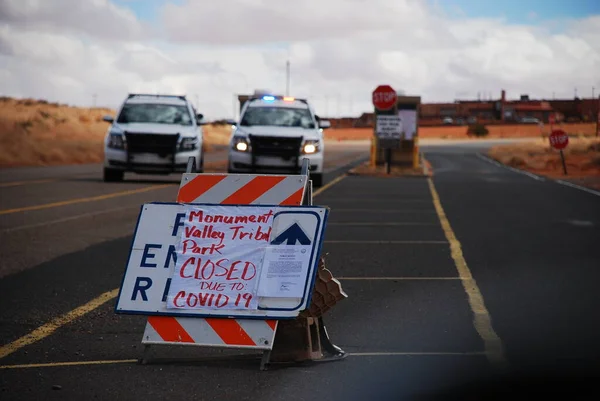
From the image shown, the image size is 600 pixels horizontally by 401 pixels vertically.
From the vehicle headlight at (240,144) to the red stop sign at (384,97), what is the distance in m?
9.23

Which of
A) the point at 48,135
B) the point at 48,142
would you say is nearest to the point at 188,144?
the point at 48,142

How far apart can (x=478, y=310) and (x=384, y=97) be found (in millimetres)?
27384

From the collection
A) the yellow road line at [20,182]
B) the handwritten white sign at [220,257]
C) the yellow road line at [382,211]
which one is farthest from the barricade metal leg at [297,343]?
the yellow road line at [20,182]

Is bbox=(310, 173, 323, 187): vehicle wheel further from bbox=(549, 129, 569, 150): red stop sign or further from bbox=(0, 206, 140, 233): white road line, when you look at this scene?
bbox=(549, 129, 569, 150): red stop sign

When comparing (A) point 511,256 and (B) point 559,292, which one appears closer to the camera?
(B) point 559,292

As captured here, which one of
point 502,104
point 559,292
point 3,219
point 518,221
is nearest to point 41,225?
point 3,219

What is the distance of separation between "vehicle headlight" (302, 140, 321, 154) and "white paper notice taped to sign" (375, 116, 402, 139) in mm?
8339

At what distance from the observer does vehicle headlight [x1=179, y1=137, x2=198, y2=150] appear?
94.2ft

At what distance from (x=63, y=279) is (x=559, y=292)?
16.3 ft

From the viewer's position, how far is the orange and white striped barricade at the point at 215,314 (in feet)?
25.1

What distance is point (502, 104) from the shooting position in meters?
165

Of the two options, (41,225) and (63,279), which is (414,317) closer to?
(63,279)

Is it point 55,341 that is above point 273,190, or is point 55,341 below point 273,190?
below

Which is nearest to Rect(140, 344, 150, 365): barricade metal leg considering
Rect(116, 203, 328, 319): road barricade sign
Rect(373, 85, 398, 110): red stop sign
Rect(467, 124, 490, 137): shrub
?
Rect(116, 203, 328, 319): road barricade sign
